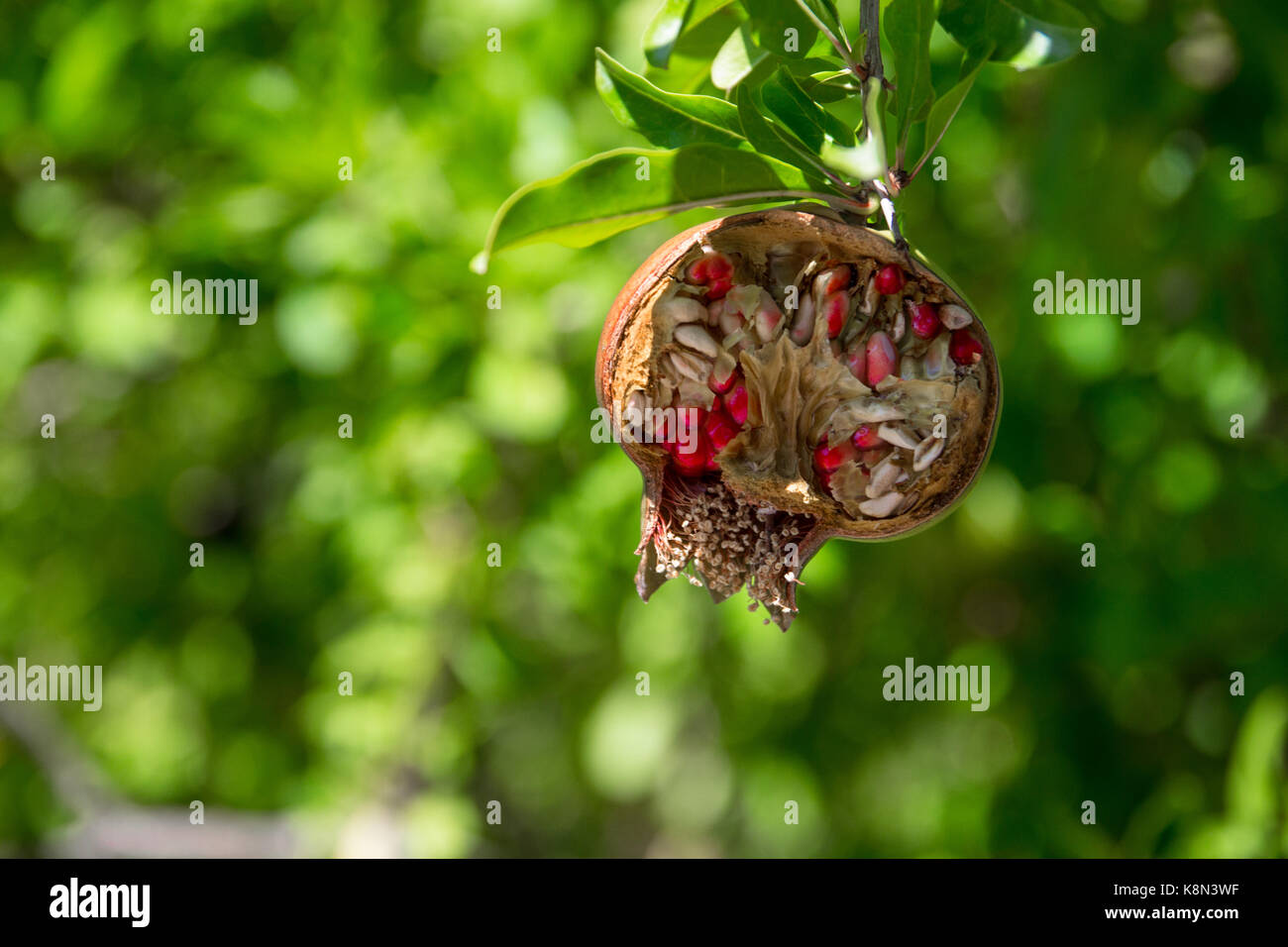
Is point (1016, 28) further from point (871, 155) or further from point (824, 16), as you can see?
point (871, 155)

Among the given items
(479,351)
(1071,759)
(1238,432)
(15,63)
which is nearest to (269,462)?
(15,63)

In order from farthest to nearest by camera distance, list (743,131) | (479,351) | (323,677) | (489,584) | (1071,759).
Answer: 1. (323,677)
2. (489,584)
3. (1071,759)
4. (479,351)
5. (743,131)

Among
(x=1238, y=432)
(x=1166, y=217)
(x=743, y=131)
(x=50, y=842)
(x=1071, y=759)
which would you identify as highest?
(x=1166, y=217)

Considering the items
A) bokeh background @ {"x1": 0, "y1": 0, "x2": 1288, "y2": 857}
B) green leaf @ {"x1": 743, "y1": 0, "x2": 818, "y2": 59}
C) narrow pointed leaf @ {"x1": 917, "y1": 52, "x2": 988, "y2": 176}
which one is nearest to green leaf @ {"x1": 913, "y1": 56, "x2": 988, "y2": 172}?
narrow pointed leaf @ {"x1": 917, "y1": 52, "x2": 988, "y2": 176}

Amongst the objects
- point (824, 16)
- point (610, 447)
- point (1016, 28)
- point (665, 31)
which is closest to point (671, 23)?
point (665, 31)

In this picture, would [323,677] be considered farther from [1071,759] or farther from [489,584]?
[1071,759]

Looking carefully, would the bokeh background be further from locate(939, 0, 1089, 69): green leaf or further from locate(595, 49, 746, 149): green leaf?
locate(595, 49, 746, 149): green leaf
